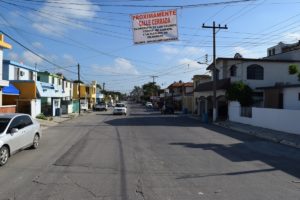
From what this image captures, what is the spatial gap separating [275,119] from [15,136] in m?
18.4

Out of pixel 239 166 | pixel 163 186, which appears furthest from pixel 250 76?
pixel 163 186

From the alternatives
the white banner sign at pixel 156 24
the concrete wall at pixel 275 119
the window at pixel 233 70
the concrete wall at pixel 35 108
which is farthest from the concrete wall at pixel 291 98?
the concrete wall at pixel 35 108

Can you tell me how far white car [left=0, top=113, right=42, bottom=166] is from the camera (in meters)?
12.1

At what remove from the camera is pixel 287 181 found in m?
9.86

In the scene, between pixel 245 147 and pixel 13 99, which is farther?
pixel 13 99

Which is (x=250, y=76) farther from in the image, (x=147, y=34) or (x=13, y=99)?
(x=147, y=34)

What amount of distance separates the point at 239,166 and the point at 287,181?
2312mm

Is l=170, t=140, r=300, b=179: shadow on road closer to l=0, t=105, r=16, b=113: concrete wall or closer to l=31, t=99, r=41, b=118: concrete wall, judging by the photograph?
l=0, t=105, r=16, b=113: concrete wall

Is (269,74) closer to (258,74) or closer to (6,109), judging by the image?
(258,74)

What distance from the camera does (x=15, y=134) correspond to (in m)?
13.2

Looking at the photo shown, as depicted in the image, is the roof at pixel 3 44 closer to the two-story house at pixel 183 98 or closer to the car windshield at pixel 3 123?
the car windshield at pixel 3 123

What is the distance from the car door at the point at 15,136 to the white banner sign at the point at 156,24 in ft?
19.1

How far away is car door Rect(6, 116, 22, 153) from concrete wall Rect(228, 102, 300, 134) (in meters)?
15.9

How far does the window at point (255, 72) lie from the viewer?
1578 inches
